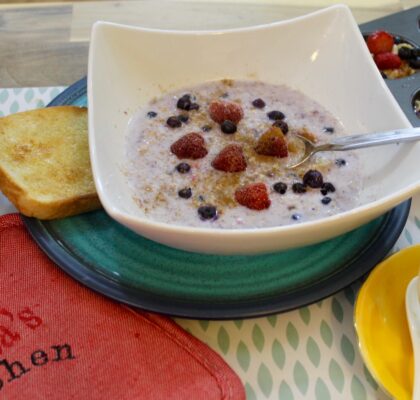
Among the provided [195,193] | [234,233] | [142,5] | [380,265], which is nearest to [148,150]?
[195,193]

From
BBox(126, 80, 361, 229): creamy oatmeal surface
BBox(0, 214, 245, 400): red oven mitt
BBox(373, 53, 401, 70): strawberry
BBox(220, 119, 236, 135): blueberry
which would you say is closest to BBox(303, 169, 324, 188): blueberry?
BBox(126, 80, 361, 229): creamy oatmeal surface

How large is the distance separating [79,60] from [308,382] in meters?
1.35

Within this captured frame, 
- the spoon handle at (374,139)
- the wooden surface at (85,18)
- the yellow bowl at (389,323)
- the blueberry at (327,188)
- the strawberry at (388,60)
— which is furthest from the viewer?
the wooden surface at (85,18)

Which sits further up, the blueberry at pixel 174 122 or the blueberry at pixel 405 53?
the blueberry at pixel 405 53

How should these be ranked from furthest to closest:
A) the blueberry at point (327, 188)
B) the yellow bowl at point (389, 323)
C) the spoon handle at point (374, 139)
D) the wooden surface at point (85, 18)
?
the wooden surface at point (85, 18) < the blueberry at point (327, 188) < the spoon handle at point (374, 139) < the yellow bowl at point (389, 323)

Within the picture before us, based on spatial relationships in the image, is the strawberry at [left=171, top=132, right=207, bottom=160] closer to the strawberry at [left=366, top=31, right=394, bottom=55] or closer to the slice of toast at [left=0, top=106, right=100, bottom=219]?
the slice of toast at [left=0, top=106, right=100, bottom=219]

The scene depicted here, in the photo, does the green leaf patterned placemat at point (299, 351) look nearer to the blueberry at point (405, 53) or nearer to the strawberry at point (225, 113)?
the strawberry at point (225, 113)

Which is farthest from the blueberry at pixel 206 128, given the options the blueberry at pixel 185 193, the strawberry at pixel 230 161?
the blueberry at pixel 185 193

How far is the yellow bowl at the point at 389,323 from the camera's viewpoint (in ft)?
3.16

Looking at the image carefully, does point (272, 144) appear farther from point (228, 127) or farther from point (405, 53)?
point (405, 53)

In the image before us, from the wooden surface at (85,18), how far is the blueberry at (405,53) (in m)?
0.42

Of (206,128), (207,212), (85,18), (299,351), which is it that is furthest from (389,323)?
(85,18)

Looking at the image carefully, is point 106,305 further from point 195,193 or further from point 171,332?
point 195,193

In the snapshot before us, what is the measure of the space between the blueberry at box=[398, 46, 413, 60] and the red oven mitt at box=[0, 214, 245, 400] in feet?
3.92
